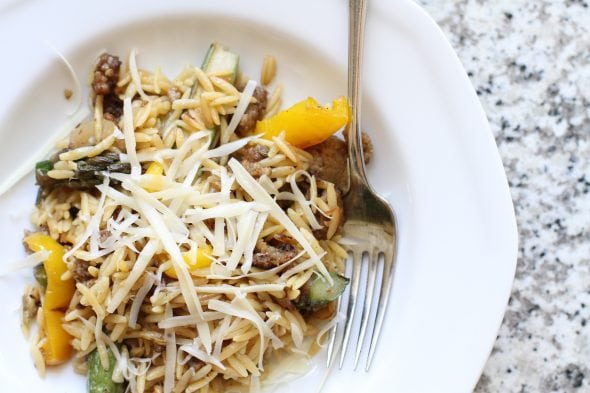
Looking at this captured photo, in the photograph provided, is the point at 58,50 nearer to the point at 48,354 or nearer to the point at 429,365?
the point at 48,354

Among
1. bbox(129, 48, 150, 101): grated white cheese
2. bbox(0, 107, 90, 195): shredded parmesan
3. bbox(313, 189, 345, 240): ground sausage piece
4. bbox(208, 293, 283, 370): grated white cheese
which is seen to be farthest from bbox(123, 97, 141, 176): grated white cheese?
bbox(313, 189, 345, 240): ground sausage piece

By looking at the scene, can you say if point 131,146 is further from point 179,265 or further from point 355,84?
point 355,84

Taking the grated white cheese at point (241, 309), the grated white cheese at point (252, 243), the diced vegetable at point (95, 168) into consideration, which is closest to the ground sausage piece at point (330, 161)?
the grated white cheese at point (252, 243)

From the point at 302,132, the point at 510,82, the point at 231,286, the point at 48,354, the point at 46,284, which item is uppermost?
the point at 510,82

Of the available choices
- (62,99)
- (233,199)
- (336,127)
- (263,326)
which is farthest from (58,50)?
(263,326)

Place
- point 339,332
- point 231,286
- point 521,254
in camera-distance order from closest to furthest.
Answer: point 231,286
point 339,332
point 521,254

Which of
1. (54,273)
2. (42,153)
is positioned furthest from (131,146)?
(54,273)

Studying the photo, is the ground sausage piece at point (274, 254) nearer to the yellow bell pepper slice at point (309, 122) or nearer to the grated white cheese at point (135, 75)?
the yellow bell pepper slice at point (309, 122)
